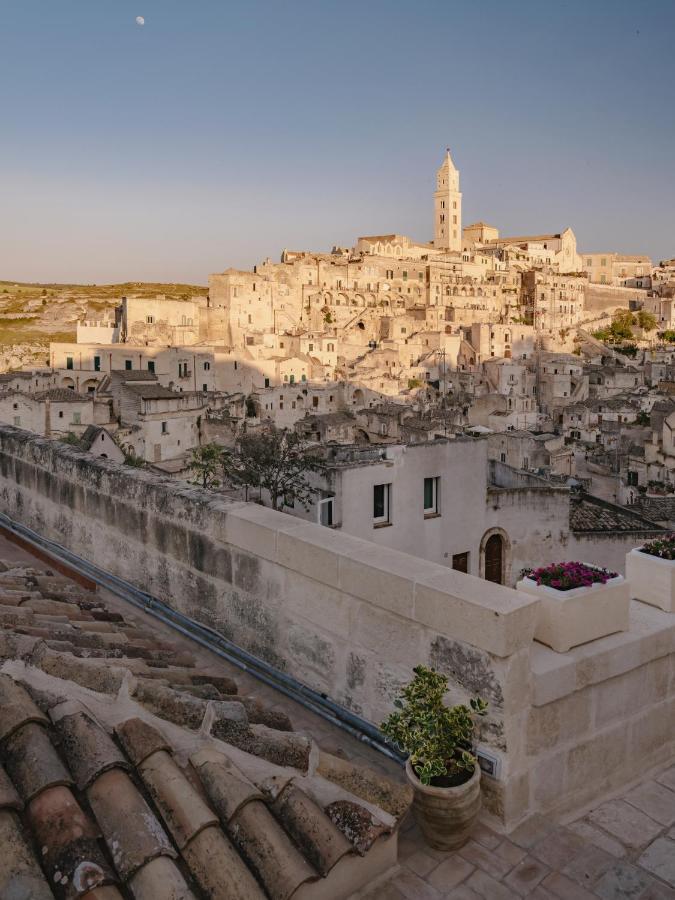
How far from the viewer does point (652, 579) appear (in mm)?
3975

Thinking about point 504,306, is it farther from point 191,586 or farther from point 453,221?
point 191,586

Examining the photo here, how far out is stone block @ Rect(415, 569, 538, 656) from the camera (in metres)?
2.99

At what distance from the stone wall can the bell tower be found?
126444mm

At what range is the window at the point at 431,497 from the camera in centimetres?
1525

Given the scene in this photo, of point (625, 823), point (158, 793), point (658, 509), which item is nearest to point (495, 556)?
point (658, 509)

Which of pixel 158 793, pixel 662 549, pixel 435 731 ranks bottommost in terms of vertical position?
pixel 435 731

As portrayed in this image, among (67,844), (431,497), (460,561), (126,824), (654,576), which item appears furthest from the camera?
(460,561)

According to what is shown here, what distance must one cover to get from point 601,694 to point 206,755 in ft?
6.49

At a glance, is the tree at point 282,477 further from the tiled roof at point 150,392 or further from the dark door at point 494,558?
the tiled roof at point 150,392

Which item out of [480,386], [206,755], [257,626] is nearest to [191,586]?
[257,626]

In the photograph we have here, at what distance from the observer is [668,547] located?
411cm

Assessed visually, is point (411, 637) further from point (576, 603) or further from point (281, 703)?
point (281, 703)

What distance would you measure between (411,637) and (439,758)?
0.59 m

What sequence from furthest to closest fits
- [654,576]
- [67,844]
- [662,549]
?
1. [662,549]
2. [654,576]
3. [67,844]
